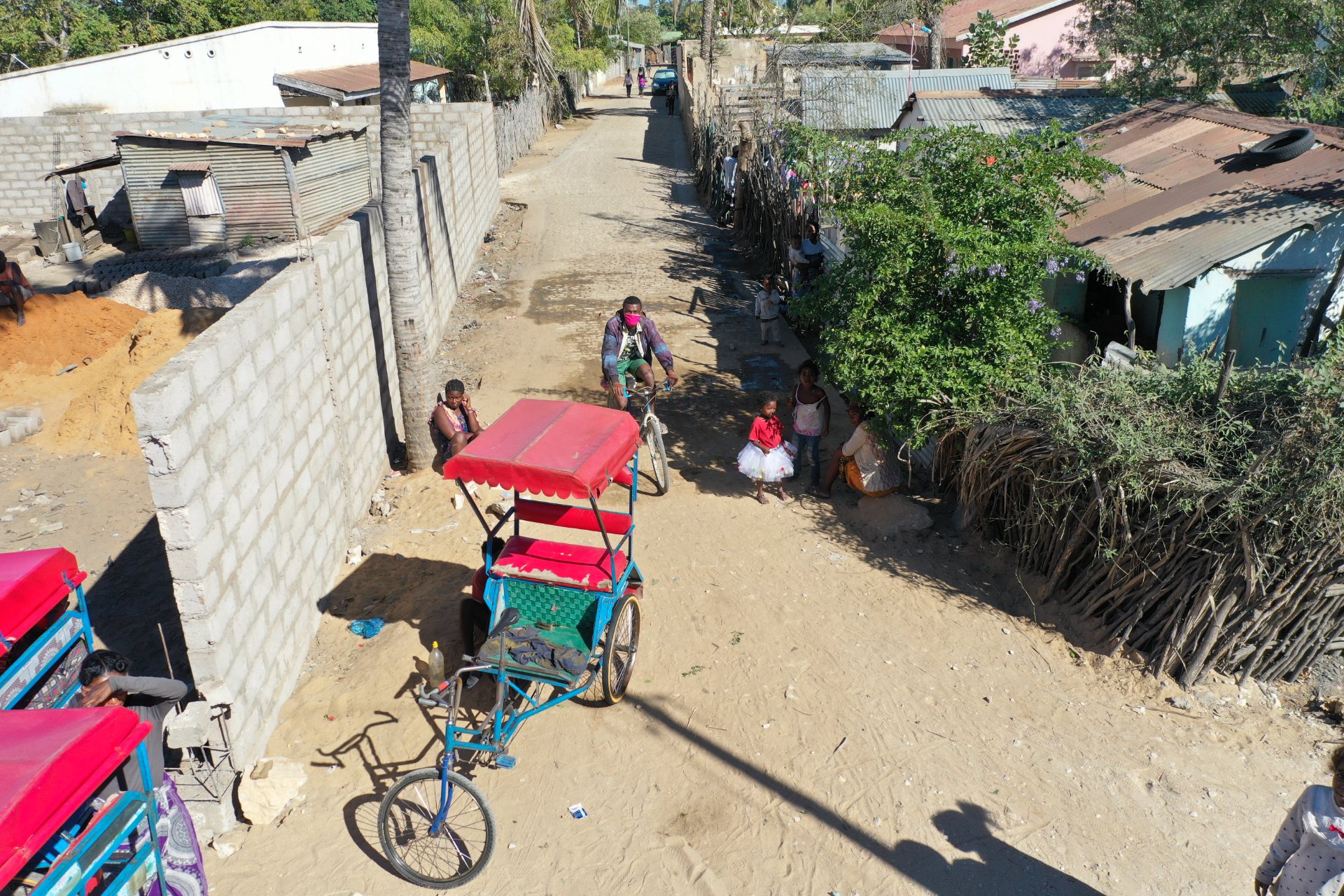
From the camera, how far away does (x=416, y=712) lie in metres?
5.33

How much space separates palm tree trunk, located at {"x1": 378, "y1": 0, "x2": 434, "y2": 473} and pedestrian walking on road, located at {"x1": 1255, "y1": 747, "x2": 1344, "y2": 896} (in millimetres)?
7125

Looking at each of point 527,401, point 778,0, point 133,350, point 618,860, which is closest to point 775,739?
point 618,860

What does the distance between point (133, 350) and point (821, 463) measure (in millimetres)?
8255

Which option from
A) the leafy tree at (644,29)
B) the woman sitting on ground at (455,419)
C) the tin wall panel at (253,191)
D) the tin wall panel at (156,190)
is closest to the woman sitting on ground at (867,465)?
the woman sitting on ground at (455,419)

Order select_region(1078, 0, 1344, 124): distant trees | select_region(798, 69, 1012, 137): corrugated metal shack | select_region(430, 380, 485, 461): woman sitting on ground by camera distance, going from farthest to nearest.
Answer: select_region(798, 69, 1012, 137): corrugated metal shack < select_region(1078, 0, 1344, 124): distant trees < select_region(430, 380, 485, 461): woman sitting on ground

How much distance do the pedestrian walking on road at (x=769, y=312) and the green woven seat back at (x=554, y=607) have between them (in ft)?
23.7

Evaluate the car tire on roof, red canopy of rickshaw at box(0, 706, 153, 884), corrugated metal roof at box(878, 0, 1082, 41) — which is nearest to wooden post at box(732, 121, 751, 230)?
the car tire on roof

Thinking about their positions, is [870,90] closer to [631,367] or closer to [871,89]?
[871,89]

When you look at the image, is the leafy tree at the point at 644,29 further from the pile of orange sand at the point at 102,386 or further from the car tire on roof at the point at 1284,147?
the car tire on roof at the point at 1284,147

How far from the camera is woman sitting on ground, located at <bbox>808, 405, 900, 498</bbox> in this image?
7617mm

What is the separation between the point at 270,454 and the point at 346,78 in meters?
27.6

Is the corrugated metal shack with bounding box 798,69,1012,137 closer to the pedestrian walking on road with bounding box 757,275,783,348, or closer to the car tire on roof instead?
the pedestrian walking on road with bounding box 757,275,783,348

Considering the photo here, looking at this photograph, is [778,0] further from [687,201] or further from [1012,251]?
[1012,251]

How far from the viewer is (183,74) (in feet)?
85.6
